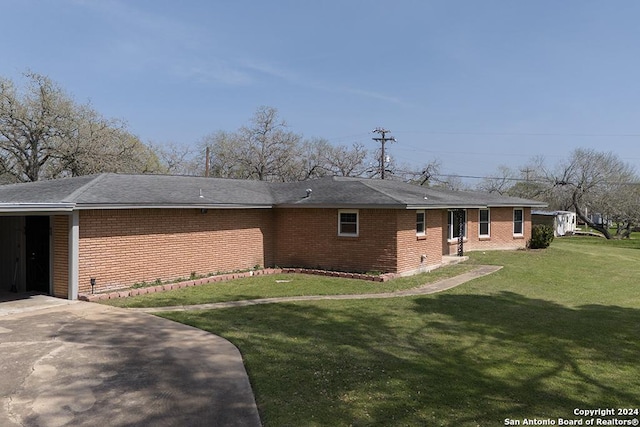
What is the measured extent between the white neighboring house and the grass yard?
3115 cm

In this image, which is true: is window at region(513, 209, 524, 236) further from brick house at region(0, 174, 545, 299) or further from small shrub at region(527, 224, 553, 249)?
brick house at region(0, 174, 545, 299)

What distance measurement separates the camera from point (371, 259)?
15.1m

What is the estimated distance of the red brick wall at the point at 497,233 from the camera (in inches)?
913

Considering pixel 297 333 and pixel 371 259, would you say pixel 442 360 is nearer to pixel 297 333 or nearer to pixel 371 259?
pixel 297 333

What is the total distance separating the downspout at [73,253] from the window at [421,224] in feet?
35.6

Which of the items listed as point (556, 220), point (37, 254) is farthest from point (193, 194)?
point (556, 220)

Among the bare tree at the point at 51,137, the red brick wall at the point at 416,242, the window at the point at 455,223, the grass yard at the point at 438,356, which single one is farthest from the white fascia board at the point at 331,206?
the bare tree at the point at 51,137

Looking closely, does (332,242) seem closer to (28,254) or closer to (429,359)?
(28,254)

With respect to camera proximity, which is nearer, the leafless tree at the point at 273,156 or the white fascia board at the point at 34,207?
the white fascia board at the point at 34,207

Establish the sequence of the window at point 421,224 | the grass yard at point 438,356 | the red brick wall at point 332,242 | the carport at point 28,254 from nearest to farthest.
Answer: the grass yard at point 438,356 → the carport at point 28,254 → the red brick wall at point 332,242 → the window at point 421,224

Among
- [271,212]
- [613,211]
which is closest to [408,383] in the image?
[271,212]

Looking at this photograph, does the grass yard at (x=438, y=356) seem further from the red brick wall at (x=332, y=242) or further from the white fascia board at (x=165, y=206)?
the white fascia board at (x=165, y=206)

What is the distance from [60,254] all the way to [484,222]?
64.9 ft

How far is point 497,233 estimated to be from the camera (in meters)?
24.0
